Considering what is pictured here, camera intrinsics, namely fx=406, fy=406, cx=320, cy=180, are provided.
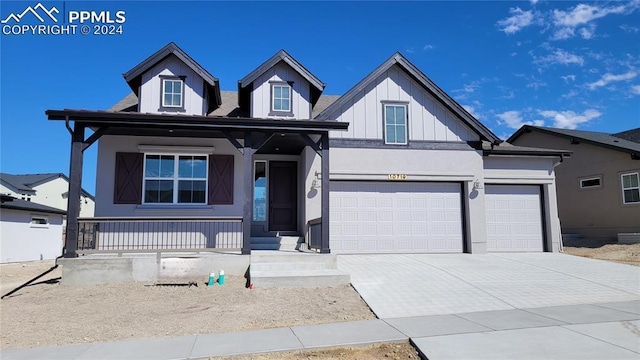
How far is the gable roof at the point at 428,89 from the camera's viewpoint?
44.1 feet

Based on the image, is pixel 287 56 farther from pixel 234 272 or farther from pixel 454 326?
pixel 454 326

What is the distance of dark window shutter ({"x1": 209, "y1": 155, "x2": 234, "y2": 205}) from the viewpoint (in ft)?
40.3

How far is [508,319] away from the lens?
6629 mm

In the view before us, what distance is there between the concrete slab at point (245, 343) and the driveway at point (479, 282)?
1.94 meters

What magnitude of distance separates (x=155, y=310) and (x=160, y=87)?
7.53 m

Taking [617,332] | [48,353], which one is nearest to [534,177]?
[617,332]

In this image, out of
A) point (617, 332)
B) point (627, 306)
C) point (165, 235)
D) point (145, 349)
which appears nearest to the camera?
point (145, 349)

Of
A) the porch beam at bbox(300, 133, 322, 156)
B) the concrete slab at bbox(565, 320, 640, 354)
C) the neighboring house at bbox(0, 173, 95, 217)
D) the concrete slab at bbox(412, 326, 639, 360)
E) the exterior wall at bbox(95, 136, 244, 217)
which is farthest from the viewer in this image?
the neighboring house at bbox(0, 173, 95, 217)

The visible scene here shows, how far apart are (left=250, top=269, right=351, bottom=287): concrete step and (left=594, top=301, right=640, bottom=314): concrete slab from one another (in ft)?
16.4

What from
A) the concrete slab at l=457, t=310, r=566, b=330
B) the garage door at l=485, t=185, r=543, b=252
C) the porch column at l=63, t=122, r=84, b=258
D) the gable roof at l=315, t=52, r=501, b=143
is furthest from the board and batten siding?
the concrete slab at l=457, t=310, r=566, b=330

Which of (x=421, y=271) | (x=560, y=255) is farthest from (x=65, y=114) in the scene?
(x=560, y=255)

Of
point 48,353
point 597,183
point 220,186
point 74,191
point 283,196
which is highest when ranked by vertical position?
point 597,183

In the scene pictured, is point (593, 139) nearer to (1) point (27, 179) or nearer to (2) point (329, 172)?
(2) point (329, 172)

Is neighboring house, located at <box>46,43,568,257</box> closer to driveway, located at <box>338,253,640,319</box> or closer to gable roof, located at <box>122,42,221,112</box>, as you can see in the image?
gable roof, located at <box>122,42,221,112</box>
